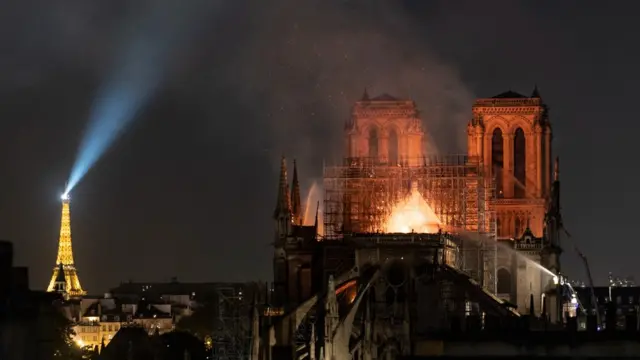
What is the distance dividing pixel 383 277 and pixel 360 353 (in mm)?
19889

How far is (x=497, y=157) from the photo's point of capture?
11175cm

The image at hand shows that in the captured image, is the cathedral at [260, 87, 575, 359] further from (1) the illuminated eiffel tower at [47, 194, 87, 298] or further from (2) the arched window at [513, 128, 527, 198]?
(1) the illuminated eiffel tower at [47, 194, 87, 298]

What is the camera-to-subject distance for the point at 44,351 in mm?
17688

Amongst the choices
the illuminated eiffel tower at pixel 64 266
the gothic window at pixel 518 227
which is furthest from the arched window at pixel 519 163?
the illuminated eiffel tower at pixel 64 266

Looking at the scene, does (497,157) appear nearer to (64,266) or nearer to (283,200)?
(283,200)

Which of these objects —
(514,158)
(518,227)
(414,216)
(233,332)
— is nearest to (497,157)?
(514,158)

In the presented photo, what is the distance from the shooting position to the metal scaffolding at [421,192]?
107m

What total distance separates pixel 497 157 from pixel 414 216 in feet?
24.7

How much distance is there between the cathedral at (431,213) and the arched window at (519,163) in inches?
2.1

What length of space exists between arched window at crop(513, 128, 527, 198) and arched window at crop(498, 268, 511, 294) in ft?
16.4

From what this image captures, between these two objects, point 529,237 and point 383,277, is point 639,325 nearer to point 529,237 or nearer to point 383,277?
point 383,277

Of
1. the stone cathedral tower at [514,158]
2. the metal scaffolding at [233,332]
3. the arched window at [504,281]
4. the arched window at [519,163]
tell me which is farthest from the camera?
the arched window at [519,163]

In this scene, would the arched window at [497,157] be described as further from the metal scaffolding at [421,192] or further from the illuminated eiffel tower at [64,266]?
the illuminated eiffel tower at [64,266]

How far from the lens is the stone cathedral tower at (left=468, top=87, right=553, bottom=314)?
363 ft
